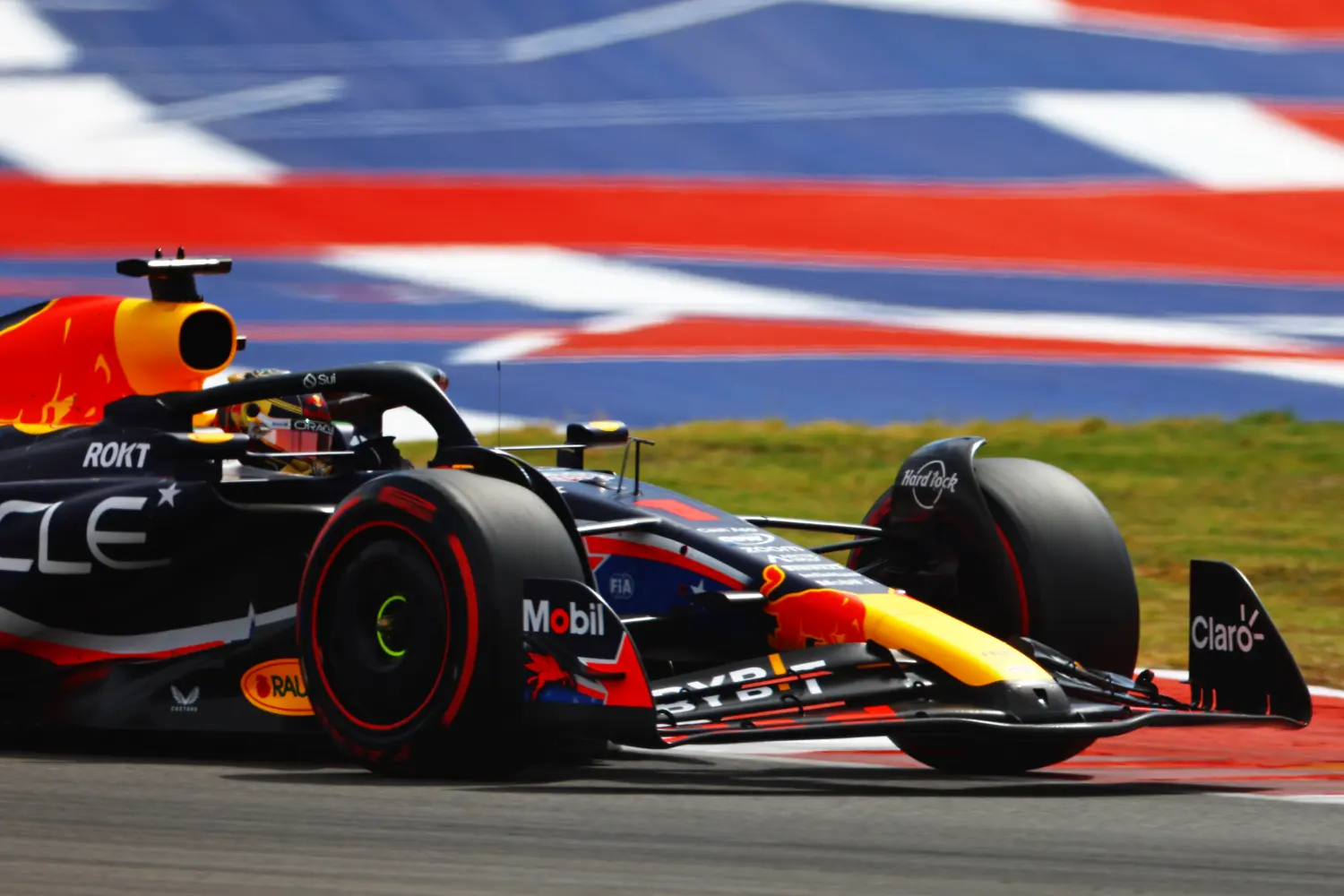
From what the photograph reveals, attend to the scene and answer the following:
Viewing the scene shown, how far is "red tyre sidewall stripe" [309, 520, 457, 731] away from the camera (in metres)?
5.63

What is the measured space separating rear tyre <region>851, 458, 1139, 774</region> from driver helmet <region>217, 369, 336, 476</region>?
2.24m

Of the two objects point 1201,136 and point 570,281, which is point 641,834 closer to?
point 570,281

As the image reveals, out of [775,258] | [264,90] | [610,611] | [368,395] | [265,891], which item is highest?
[264,90]

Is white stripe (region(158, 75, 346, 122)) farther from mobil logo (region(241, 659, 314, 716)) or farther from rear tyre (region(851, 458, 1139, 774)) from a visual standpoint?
mobil logo (region(241, 659, 314, 716))

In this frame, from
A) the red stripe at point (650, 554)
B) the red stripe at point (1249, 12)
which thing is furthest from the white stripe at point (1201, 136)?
the red stripe at point (650, 554)

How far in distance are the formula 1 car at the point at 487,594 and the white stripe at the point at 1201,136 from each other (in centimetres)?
1522

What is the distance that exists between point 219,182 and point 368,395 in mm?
14910

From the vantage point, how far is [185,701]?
6586mm

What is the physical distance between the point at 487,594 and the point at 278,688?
3.70 feet

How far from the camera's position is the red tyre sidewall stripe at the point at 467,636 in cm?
560

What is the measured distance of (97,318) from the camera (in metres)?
7.74

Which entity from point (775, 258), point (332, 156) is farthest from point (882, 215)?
point (332, 156)

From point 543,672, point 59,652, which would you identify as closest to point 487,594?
point 543,672

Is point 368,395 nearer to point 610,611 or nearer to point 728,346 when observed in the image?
point 610,611
